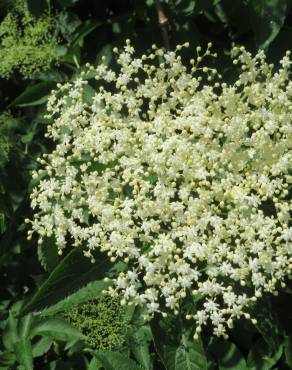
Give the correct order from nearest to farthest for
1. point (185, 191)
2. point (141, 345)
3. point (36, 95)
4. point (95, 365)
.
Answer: point (185, 191), point (141, 345), point (95, 365), point (36, 95)

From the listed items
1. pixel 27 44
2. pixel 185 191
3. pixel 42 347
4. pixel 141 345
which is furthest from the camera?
pixel 27 44

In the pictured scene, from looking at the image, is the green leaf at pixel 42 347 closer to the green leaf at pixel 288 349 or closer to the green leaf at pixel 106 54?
the green leaf at pixel 288 349

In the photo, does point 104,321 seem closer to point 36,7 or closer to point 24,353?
point 24,353

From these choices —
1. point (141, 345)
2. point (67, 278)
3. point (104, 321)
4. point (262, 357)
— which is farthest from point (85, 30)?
point (262, 357)

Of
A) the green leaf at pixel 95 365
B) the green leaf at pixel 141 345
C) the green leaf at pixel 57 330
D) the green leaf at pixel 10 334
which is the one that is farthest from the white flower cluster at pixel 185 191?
the green leaf at pixel 10 334

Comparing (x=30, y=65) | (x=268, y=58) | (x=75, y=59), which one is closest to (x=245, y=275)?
(x=268, y=58)

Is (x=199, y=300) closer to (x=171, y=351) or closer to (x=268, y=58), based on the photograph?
(x=171, y=351)
